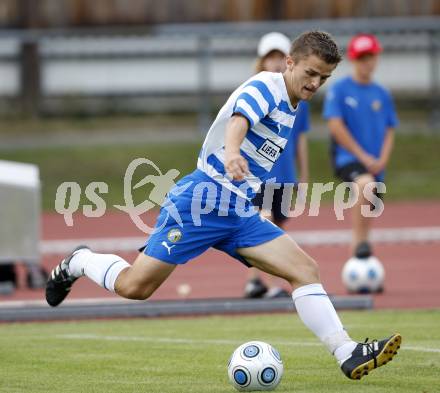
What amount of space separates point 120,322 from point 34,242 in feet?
9.80

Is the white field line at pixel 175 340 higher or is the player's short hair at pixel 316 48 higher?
the player's short hair at pixel 316 48

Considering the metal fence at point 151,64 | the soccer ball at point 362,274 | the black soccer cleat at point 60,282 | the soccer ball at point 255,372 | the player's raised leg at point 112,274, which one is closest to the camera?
the soccer ball at point 255,372

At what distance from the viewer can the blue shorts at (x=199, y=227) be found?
311 inches

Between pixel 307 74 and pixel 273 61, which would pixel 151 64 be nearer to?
pixel 273 61

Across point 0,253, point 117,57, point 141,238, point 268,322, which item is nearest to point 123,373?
point 268,322

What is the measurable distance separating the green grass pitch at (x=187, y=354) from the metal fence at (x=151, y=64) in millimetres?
14475

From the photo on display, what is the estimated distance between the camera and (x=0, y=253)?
13.6m

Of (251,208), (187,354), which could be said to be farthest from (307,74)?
(187,354)

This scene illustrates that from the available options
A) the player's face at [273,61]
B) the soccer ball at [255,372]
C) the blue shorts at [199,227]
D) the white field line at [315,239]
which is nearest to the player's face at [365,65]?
the player's face at [273,61]

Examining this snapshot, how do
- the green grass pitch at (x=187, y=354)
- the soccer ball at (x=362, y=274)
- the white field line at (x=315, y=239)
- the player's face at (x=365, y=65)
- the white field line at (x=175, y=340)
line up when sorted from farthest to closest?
the white field line at (x=315, y=239) → the player's face at (x=365, y=65) → the soccer ball at (x=362, y=274) → the white field line at (x=175, y=340) → the green grass pitch at (x=187, y=354)

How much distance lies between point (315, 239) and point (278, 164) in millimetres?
6836

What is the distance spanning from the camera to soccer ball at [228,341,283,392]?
7.40 metres

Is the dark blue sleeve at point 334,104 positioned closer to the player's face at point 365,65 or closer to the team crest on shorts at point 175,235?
the player's face at point 365,65

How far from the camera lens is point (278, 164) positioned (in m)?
12.3
